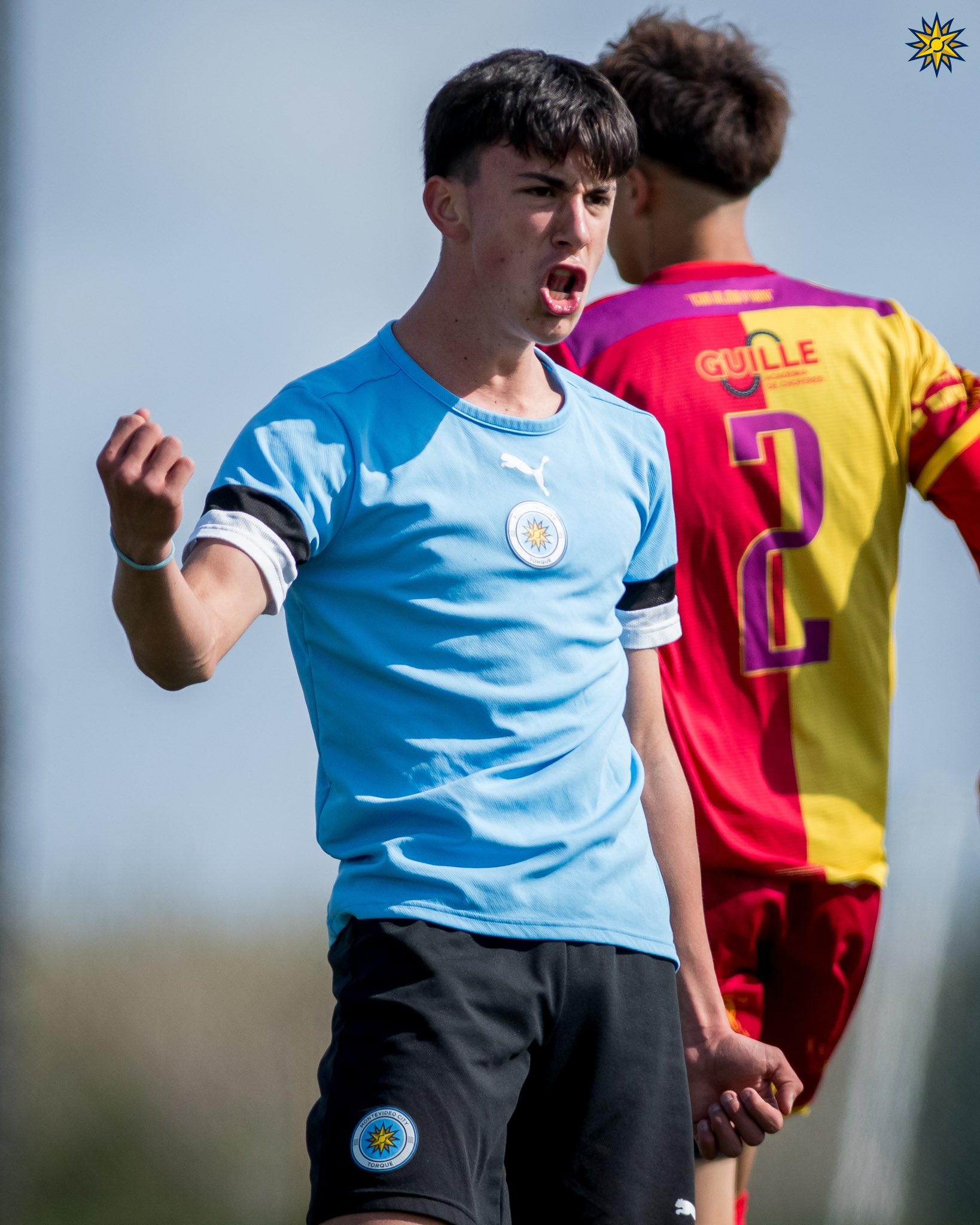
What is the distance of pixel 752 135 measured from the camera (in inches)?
138

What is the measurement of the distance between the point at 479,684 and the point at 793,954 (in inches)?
54.1

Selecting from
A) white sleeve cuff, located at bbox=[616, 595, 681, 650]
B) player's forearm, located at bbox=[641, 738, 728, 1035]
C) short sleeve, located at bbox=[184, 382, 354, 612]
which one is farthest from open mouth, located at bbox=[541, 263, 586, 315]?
player's forearm, located at bbox=[641, 738, 728, 1035]

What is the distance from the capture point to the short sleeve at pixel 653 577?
2.66 metres

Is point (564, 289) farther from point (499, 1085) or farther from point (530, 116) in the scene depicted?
point (499, 1085)

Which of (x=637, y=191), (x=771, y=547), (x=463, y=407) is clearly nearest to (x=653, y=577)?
(x=463, y=407)

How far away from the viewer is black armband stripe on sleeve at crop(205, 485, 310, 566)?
2.18m

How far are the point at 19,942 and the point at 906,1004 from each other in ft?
16.9

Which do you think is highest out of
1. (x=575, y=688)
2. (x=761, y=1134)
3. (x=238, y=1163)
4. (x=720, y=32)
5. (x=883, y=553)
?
(x=720, y=32)

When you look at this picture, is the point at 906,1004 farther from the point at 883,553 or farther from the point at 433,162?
the point at 433,162

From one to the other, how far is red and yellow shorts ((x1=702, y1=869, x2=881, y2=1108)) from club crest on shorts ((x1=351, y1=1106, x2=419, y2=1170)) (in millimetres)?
1276

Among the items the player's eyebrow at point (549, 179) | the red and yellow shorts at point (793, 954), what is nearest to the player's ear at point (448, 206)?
the player's eyebrow at point (549, 179)

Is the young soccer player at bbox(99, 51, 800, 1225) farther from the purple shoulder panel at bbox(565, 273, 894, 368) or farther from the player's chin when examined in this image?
the purple shoulder panel at bbox(565, 273, 894, 368)

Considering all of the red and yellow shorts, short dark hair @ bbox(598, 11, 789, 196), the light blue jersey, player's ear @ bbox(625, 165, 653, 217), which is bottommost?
the red and yellow shorts

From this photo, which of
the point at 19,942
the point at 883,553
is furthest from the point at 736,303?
the point at 19,942
